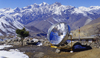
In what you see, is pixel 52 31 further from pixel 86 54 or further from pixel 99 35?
pixel 99 35

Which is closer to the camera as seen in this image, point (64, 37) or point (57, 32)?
point (64, 37)

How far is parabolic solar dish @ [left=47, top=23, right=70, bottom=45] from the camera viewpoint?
109 feet

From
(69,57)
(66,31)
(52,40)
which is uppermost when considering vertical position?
(66,31)

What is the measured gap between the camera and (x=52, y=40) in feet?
116

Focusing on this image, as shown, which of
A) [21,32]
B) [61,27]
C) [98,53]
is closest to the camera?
[98,53]

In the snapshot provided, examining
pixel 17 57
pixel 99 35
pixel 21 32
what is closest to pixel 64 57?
pixel 17 57

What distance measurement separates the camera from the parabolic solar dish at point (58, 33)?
33250mm

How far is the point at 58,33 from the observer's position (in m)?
35.9

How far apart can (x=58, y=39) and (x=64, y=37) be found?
101 inches

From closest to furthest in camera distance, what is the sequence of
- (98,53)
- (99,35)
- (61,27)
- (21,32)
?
(98,53) → (61,27) → (99,35) → (21,32)

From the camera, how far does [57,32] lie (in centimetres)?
3606

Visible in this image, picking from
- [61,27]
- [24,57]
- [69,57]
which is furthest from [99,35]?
[24,57]

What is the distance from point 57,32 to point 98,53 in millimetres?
13001

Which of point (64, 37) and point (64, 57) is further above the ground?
point (64, 37)
